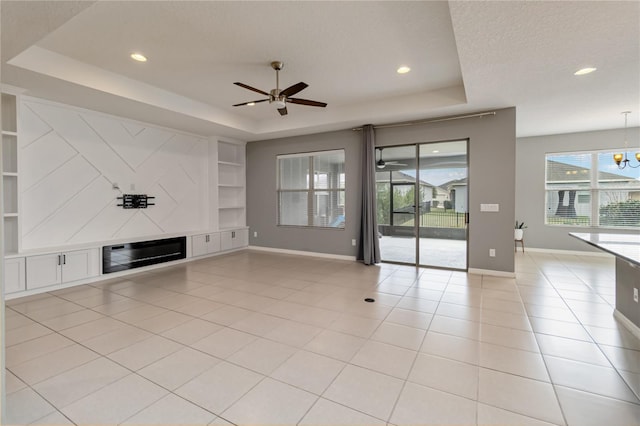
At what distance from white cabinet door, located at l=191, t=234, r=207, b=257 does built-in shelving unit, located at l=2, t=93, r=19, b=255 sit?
267cm

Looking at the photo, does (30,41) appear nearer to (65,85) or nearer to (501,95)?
(65,85)

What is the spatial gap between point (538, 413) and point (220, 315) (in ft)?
9.63

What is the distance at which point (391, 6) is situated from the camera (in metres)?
2.69

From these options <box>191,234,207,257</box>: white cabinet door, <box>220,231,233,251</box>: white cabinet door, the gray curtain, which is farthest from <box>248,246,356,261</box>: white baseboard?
<box>191,234,207,257</box>: white cabinet door

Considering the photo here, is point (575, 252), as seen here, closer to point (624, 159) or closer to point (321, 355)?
point (624, 159)

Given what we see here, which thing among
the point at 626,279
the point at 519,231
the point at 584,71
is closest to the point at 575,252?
the point at 519,231

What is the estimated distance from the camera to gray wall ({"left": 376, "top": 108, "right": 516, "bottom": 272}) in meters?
4.93

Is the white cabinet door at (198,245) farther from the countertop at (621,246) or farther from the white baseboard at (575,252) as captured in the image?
the white baseboard at (575,252)

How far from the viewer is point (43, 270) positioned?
161 inches

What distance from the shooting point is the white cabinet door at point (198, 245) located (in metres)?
6.27

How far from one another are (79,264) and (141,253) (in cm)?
94

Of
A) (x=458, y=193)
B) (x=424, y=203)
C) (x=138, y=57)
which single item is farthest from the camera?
(x=424, y=203)

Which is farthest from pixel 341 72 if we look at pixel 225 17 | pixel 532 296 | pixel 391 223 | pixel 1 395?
pixel 1 395

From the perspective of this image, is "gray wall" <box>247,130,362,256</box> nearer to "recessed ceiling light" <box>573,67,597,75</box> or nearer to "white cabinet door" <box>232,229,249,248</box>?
"white cabinet door" <box>232,229,249,248</box>
